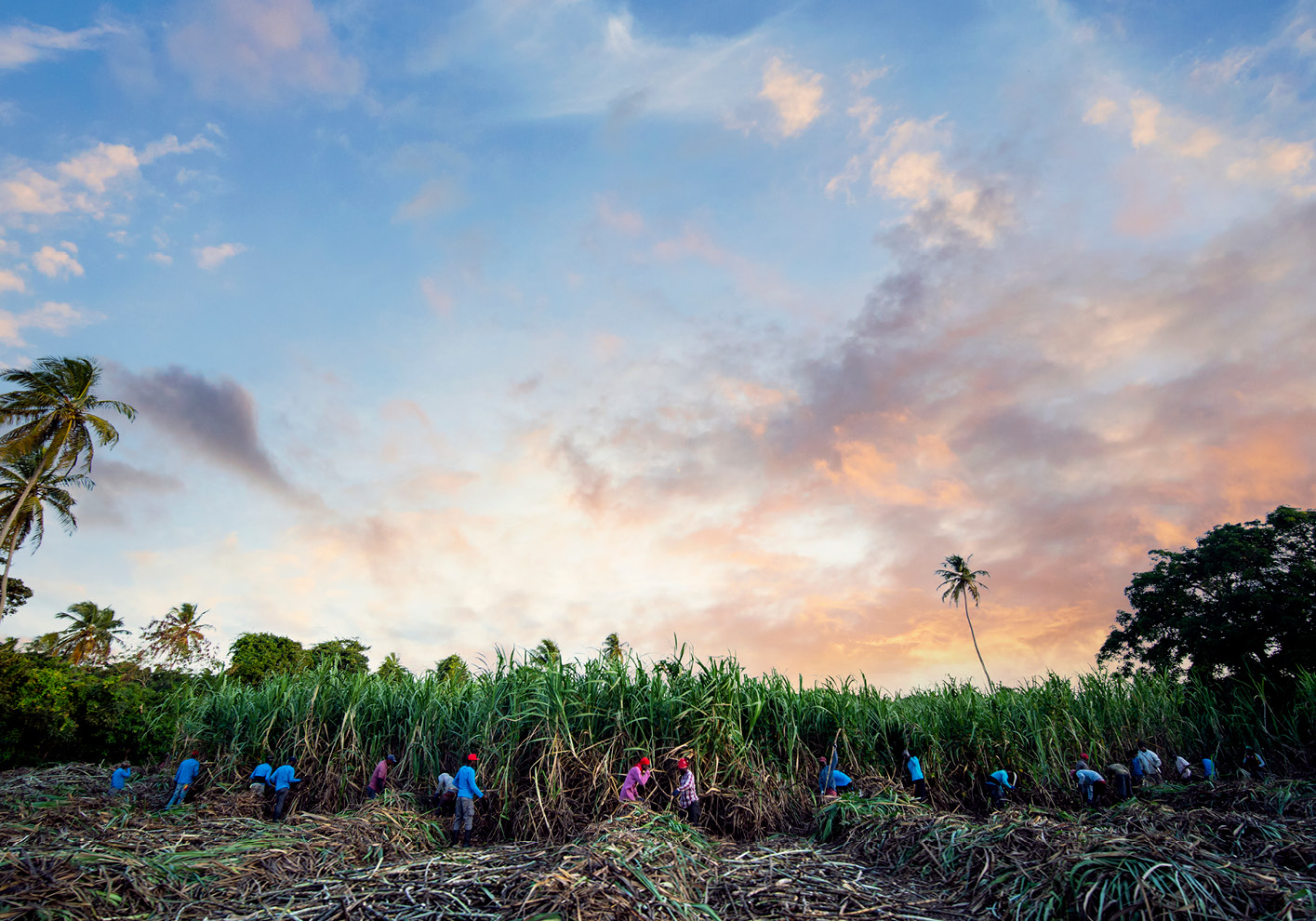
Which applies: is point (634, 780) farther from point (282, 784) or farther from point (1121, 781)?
point (1121, 781)

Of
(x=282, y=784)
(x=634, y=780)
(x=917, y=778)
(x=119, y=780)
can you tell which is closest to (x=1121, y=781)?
(x=917, y=778)

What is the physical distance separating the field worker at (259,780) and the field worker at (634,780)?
515 centimetres

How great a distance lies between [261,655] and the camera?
27.0 metres

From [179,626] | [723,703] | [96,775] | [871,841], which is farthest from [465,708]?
[179,626]

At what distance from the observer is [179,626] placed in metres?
36.2

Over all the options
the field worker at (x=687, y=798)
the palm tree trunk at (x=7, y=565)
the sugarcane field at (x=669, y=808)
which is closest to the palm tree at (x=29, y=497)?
the palm tree trunk at (x=7, y=565)

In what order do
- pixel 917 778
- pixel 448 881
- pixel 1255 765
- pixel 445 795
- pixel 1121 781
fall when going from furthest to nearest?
pixel 1255 765, pixel 1121 781, pixel 917 778, pixel 445 795, pixel 448 881

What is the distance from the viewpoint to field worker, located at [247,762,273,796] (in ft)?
29.2

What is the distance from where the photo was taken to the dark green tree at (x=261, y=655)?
25.3 m

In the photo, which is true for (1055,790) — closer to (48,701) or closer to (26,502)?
(48,701)

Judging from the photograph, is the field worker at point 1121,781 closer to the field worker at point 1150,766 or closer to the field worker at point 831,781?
the field worker at point 1150,766

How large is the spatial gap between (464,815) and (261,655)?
24.5m

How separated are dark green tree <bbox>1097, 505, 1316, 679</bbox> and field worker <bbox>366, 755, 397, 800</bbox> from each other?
21.5m

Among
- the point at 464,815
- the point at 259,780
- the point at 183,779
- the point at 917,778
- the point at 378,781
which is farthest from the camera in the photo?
the point at 183,779
